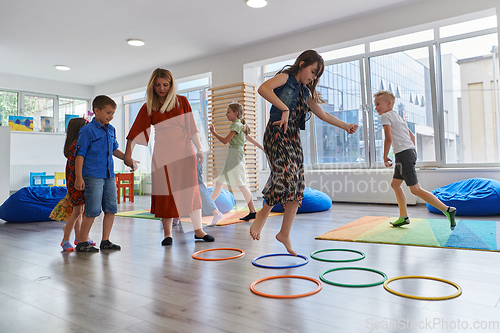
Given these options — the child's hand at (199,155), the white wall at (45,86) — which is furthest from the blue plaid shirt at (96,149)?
the white wall at (45,86)

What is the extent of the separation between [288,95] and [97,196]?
1497 millimetres

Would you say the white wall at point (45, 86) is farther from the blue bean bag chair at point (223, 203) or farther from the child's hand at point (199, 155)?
the child's hand at point (199, 155)

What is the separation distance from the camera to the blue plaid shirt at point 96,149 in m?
2.46

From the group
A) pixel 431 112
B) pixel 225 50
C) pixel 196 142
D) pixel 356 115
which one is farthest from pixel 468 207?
pixel 225 50

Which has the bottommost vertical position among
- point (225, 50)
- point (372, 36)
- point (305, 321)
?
point (305, 321)

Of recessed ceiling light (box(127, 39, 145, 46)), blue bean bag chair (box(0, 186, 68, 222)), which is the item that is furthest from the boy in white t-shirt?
recessed ceiling light (box(127, 39, 145, 46))

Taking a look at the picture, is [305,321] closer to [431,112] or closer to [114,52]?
[431,112]

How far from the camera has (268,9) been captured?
16.1 ft

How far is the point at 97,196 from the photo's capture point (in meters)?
2.50

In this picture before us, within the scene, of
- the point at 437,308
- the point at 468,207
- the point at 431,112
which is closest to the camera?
the point at 437,308

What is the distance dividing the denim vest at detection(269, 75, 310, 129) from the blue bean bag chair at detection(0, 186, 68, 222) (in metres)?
3.42

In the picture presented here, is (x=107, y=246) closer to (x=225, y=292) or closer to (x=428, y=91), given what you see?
(x=225, y=292)

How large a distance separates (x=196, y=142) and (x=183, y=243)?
79 cm

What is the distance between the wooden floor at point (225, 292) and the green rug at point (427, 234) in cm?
17
